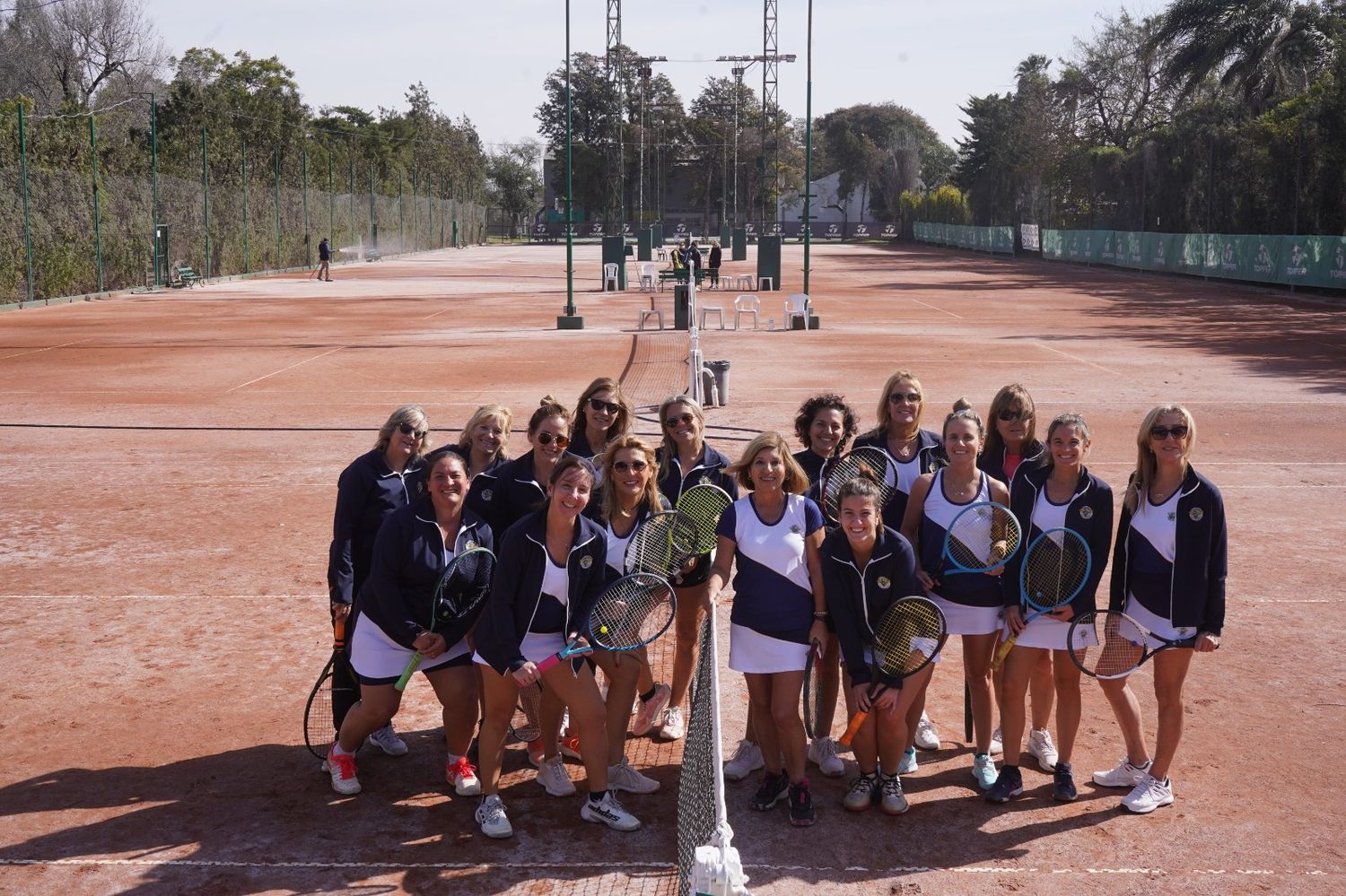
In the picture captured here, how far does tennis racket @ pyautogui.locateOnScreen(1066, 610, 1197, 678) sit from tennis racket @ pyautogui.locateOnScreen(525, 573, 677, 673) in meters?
1.75

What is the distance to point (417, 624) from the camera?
19.2ft

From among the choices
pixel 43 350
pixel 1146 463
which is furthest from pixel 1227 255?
pixel 1146 463

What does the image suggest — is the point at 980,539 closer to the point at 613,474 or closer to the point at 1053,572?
the point at 1053,572

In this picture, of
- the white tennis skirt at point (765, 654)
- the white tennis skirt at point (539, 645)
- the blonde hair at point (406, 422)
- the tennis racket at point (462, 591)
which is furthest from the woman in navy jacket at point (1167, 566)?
the blonde hair at point (406, 422)

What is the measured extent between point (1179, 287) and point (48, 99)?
65.5 m

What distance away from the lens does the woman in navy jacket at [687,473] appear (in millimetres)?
6598

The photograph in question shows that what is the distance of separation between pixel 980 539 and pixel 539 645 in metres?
1.99

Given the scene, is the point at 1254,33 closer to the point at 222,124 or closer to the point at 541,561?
the point at 222,124

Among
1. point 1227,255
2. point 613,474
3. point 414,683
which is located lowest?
point 414,683

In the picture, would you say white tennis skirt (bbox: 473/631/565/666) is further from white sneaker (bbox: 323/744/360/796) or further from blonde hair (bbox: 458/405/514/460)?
blonde hair (bbox: 458/405/514/460)

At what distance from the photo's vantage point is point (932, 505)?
604 cm

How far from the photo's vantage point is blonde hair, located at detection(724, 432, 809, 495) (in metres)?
5.82

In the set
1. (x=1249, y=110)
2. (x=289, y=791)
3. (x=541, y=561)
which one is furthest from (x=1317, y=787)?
(x=1249, y=110)

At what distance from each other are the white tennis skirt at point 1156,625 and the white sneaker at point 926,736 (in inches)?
47.8
